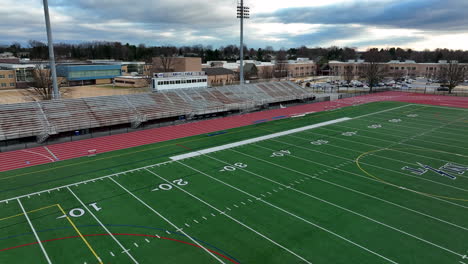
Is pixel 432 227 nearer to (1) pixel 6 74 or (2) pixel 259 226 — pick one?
(2) pixel 259 226

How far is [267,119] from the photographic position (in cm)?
3575

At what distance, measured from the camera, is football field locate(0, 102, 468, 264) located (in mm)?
11234

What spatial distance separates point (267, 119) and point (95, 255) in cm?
2688

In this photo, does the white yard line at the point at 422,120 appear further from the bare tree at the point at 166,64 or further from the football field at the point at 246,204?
the bare tree at the point at 166,64

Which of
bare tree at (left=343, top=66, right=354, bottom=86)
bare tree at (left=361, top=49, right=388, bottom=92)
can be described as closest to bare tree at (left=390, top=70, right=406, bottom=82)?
bare tree at (left=361, top=49, right=388, bottom=92)

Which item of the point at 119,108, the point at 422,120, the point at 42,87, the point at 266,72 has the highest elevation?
the point at 266,72

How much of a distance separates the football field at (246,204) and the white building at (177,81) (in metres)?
16.7

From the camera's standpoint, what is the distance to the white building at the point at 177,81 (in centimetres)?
4031

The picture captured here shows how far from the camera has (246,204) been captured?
587 inches

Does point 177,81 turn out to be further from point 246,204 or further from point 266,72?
point 266,72

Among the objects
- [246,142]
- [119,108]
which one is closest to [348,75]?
[246,142]

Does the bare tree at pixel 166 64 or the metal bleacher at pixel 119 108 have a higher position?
the bare tree at pixel 166 64

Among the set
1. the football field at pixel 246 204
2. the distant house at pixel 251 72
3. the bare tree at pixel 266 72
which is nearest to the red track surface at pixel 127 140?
the football field at pixel 246 204

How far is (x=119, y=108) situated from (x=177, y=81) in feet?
34.7
